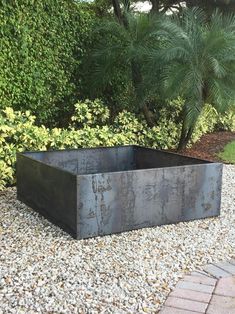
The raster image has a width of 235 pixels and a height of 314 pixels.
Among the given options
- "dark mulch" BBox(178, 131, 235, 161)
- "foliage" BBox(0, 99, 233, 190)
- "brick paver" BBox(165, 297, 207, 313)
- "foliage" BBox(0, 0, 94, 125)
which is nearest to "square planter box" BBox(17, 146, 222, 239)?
"foliage" BBox(0, 99, 233, 190)

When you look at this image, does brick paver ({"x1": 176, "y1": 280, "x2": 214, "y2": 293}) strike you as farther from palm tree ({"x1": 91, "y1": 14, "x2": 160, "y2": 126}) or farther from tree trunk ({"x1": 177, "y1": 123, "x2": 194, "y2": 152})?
tree trunk ({"x1": 177, "y1": 123, "x2": 194, "y2": 152})

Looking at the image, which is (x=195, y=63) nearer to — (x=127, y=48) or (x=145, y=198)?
(x=127, y=48)

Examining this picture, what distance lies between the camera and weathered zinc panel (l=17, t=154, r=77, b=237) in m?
3.63

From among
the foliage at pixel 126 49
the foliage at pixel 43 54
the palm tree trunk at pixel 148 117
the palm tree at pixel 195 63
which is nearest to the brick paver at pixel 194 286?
the foliage at pixel 43 54

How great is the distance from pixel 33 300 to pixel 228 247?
5.71ft

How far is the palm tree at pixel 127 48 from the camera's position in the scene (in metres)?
7.07

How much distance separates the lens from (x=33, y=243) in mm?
3475

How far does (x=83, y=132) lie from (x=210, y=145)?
4.07 meters

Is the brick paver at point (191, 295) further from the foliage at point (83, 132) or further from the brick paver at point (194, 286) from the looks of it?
the foliage at point (83, 132)

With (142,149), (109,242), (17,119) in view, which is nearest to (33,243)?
(109,242)

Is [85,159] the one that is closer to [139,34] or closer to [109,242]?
[109,242]

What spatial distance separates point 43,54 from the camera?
6543 mm

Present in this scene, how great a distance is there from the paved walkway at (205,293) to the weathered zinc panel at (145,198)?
89 centimetres

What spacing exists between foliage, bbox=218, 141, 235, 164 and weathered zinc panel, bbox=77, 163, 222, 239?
3.79m
